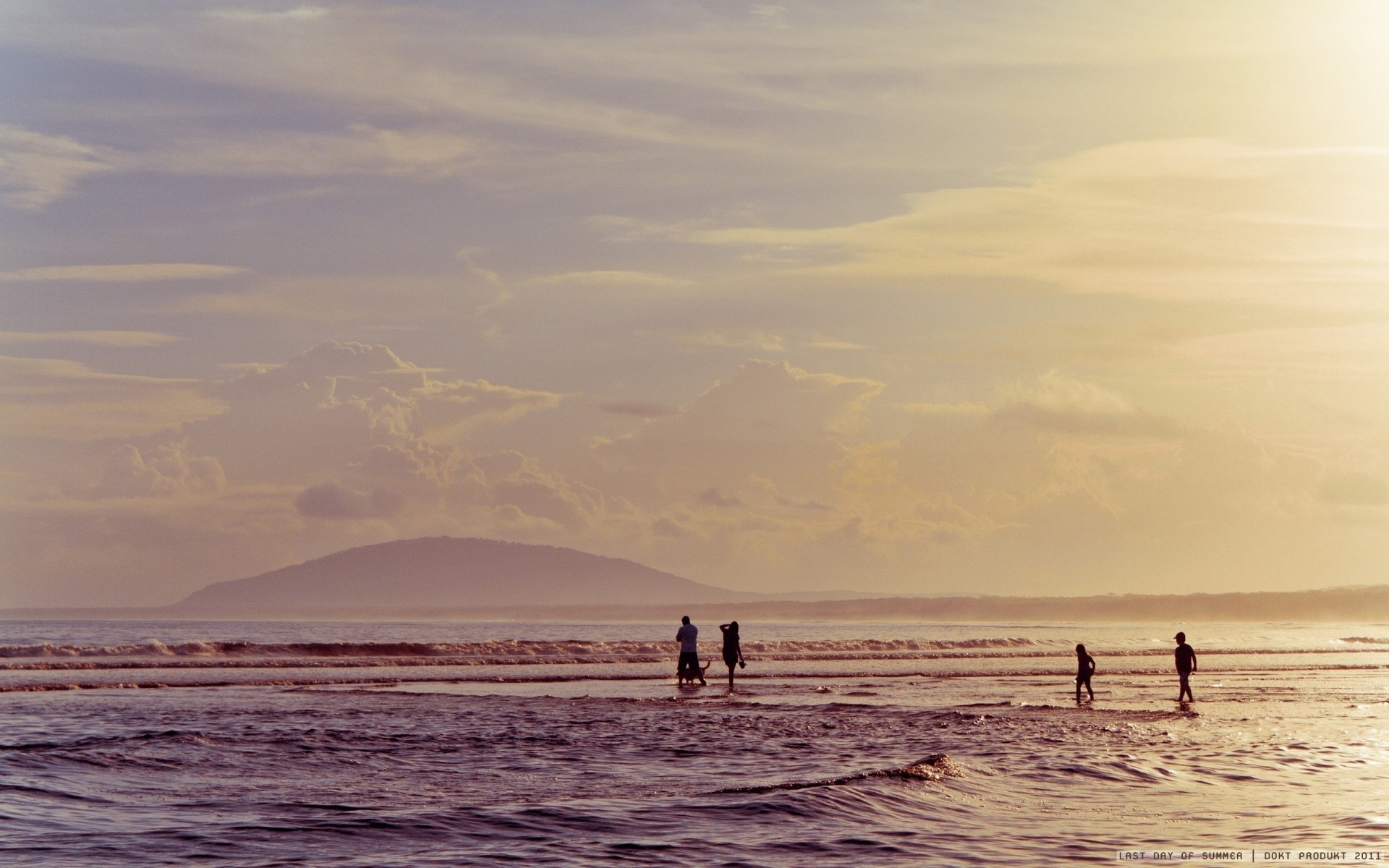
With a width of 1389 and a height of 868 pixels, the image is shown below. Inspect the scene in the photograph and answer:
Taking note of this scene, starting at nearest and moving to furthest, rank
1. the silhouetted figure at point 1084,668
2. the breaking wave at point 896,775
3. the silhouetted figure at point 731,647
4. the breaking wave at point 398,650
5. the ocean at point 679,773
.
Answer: the ocean at point 679,773
the breaking wave at point 896,775
the silhouetted figure at point 1084,668
the silhouetted figure at point 731,647
the breaking wave at point 398,650

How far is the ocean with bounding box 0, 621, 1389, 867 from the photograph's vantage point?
1395 cm

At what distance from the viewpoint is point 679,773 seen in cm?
1895

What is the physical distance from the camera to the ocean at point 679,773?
45.8 feet

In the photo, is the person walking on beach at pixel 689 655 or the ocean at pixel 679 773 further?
the person walking on beach at pixel 689 655

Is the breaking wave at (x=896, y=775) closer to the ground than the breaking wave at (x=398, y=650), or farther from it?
closer to the ground

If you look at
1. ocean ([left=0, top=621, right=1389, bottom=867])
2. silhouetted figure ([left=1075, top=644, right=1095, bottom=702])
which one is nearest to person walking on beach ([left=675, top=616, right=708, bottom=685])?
ocean ([left=0, top=621, right=1389, bottom=867])

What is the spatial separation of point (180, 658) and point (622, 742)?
32659 mm

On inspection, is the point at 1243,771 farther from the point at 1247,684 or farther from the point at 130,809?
the point at 1247,684

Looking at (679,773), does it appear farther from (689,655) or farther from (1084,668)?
(689,655)

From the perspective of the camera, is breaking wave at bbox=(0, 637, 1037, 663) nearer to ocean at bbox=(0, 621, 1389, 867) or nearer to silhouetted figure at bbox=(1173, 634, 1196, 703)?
ocean at bbox=(0, 621, 1389, 867)

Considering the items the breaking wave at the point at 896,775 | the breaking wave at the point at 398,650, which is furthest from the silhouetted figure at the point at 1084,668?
the breaking wave at the point at 398,650

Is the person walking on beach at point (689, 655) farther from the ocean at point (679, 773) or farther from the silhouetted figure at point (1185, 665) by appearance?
the silhouetted figure at point (1185, 665)

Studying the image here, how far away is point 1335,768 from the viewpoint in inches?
769

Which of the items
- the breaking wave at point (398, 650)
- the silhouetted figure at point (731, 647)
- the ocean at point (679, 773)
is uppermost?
the silhouetted figure at point (731, 647)
